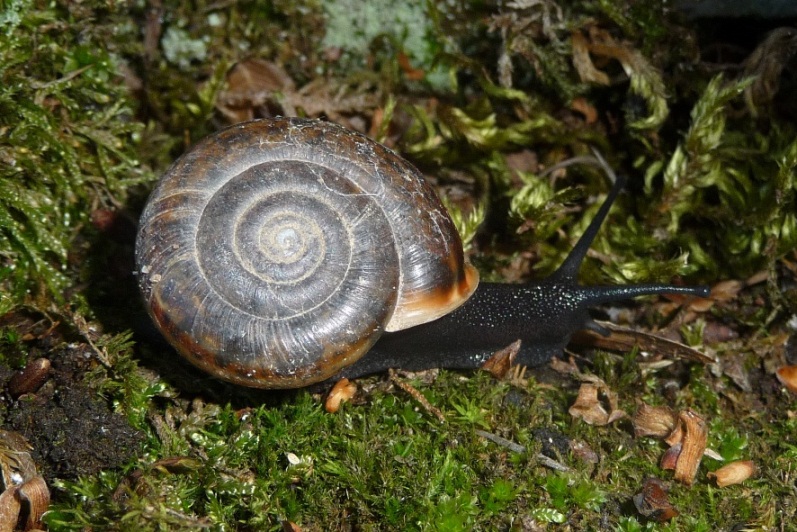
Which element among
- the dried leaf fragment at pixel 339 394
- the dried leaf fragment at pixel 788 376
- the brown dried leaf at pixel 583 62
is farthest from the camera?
the brown dried leaf at pixel 583 62

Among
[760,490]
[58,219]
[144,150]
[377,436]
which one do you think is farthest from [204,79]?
[760,490]

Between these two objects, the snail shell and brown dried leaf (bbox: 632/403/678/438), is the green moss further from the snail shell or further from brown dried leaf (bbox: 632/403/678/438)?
brown dried leaf (bbox: 632/403/678/438)

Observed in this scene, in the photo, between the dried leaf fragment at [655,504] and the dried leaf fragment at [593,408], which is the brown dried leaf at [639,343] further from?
the dried leaf fragment at [655,504]

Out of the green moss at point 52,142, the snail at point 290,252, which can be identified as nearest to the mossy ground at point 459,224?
the green moss at point 52,142

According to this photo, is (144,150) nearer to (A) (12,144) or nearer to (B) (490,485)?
(A) (12,144)

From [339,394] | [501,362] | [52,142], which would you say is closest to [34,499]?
[339,394]

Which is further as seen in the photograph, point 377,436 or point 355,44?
point 355,44
